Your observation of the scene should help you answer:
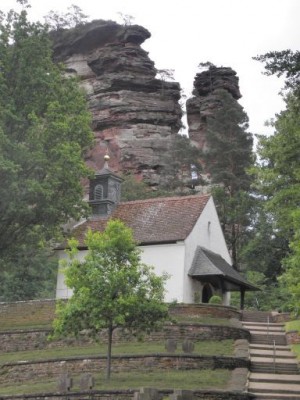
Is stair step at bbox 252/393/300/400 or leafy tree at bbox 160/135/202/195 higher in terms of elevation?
leafy tree at bbox 160/135/202/195

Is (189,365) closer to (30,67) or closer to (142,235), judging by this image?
(142,235)

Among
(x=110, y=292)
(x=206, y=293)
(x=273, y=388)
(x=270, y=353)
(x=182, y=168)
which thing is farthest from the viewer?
(x=182, y=168)

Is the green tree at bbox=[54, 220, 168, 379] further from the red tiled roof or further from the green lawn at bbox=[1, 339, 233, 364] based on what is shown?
the red tiled roof

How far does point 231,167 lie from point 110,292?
34088 millimetres

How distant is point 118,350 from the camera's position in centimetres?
2342

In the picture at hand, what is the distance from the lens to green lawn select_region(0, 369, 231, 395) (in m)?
18.3

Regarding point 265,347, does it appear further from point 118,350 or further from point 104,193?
point 104,193

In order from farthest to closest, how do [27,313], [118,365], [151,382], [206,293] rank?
[206,293]
[27,313]
[118,365]
[151,382]

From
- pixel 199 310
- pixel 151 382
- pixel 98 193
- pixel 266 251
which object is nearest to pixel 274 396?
pixel 151 382

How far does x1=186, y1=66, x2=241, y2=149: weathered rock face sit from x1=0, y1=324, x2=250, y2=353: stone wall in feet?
157

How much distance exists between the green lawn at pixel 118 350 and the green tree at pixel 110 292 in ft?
7.88

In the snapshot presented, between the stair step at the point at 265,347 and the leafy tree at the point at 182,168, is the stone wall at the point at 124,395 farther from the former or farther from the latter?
the leafy tree at the point at 182,168

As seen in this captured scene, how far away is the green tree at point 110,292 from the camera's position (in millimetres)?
20000

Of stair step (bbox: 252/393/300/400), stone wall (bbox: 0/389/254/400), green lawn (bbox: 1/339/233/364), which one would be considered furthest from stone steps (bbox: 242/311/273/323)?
stone wall (bbox: 0/389/254/400)
